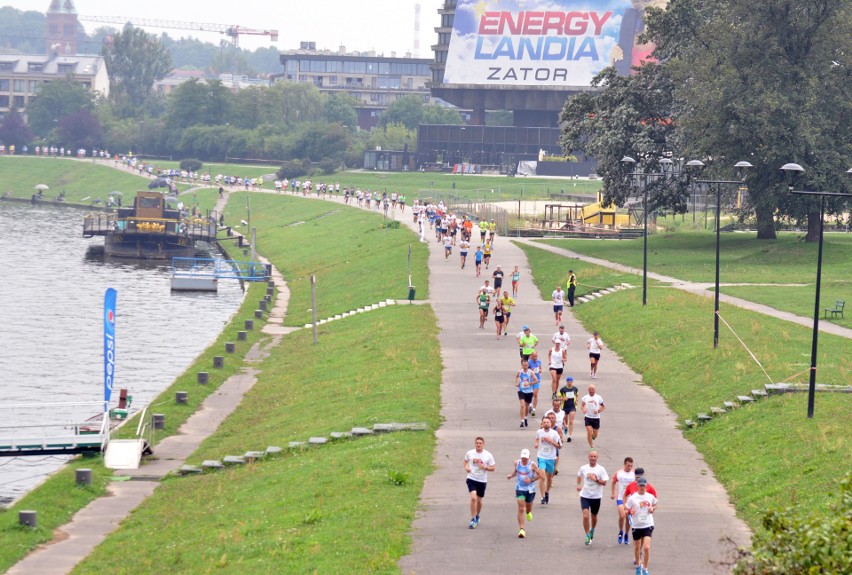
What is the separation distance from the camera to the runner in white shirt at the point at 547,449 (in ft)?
87.0

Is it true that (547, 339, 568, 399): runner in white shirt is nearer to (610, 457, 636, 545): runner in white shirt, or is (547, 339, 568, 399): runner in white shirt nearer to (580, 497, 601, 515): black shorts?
(610, 457, 636, 545): runner in white shirt

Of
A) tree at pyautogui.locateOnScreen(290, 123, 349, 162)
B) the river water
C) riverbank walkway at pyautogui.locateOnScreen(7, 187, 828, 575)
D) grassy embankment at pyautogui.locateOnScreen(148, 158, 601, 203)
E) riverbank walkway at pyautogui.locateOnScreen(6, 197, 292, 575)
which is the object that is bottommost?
the river water

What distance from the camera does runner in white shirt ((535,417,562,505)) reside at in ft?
87.0

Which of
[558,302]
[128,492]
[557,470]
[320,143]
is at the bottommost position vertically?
[128,492]

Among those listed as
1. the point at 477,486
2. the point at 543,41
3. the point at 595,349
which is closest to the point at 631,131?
the point at 595,349

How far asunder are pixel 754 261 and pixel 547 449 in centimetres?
4535

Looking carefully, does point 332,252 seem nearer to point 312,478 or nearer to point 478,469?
point 312,478

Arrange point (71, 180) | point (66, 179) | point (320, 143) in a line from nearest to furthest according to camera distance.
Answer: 1. point (71, 180)
2. point (320, 143)
3. point (66, 179)

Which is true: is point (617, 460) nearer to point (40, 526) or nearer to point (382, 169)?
point (40, 526)

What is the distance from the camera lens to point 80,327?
63.8 m

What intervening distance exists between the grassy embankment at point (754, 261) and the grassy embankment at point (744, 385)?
156 inches

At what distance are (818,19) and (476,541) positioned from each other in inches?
A: 2023

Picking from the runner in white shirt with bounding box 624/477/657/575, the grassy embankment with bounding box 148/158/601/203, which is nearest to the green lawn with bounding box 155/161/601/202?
the grassy embankment with bounding box 148/158/601/203

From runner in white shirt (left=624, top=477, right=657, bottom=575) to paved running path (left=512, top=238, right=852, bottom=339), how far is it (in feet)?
75.6
